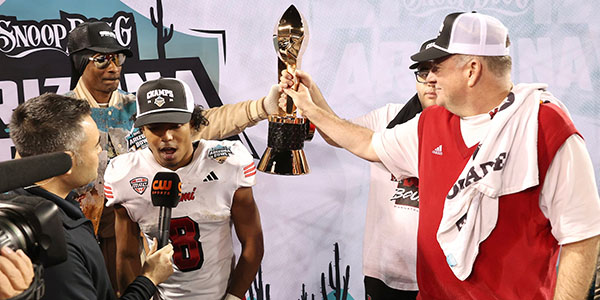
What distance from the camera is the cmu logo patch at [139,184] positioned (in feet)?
7.65

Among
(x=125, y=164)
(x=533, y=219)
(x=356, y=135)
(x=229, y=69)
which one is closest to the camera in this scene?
(x=533, y=219)

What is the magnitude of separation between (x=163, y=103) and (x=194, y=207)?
0.47 meters

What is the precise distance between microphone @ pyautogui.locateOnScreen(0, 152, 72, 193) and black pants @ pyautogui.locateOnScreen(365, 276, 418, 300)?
7.64 ft

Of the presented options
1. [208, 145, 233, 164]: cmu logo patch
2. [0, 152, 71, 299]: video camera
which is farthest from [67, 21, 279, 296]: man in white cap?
[0, 152, 71, 299]: video camera

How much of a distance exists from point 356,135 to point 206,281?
0.96 metres

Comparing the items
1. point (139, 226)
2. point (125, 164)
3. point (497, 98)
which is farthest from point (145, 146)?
point (497, 98)

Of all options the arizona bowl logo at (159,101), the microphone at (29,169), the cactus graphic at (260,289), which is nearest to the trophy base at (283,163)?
the arizona bowl logo at (159,101)

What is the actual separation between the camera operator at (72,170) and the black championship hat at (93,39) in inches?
40.8

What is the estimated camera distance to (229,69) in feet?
11.0

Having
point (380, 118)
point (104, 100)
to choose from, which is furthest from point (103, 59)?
point (380, 118)

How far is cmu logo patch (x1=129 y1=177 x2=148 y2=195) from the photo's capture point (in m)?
2.33

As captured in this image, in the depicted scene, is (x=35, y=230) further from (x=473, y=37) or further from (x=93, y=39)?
(x=93, y=39)

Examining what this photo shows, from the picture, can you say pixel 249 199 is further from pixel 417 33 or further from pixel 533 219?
pixel 417 33

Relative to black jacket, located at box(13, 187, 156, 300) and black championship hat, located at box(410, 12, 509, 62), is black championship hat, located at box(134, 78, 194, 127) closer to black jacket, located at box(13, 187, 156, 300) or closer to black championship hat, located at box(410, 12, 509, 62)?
black jacket, located at box(13, 187, 156, 300)
